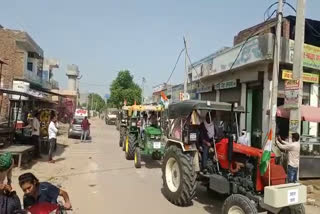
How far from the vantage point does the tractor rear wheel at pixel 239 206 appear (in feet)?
20.4

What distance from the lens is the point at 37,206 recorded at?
3881mm

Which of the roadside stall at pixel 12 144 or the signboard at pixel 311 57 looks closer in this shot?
the roadside stall at pixel 12 144

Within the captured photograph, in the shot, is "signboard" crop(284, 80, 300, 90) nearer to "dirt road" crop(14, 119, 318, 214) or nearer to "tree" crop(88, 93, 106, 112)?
"dirt road" crop(14, 119, 318, 214)

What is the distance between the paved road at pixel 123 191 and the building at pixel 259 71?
5311mm

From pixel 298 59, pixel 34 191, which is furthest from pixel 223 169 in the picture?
pixel 34 191

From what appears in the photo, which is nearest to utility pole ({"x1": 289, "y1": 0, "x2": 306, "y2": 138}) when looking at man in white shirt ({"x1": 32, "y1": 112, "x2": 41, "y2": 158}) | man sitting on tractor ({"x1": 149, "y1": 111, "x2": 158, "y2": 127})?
man sitting on tractor ({"x1": 149, "y1": 111, "x2": 158, "y2": 127})

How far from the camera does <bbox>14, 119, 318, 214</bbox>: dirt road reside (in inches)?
326

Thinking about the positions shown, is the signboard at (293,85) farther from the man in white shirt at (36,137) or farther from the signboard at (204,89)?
the signboard at (204,89)

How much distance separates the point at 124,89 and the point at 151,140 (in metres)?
45.5

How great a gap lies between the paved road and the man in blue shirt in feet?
11.8

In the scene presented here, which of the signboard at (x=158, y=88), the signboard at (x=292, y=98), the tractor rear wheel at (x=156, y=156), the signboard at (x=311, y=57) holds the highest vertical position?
the signboard at (x=158, y=88)

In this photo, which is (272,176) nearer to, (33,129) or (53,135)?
(53,135)

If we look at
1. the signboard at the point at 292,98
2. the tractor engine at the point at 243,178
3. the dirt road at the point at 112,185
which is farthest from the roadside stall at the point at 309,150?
the tractor engine at the point at 243,178

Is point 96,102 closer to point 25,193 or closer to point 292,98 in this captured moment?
point 292,98
